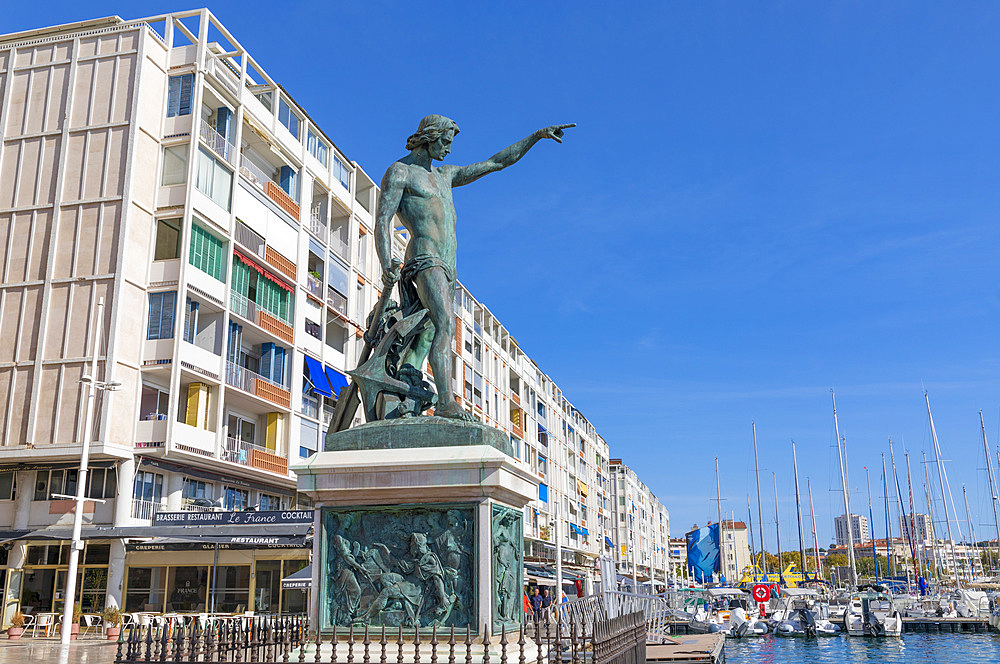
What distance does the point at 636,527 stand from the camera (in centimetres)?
12706

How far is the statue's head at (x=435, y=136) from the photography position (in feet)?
29.7

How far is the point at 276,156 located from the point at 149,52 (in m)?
7.17

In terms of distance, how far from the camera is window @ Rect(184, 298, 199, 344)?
105 feet

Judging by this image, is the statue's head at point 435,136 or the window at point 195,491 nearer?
the statue's head at point 435,136

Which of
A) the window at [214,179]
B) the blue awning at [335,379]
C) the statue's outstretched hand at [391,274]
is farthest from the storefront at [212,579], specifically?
the statue's outstretched hand at [391,274]

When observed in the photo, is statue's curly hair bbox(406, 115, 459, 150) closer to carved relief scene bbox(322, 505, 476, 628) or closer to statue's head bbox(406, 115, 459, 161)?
statue's head bbox(406, 115, 459, 161)

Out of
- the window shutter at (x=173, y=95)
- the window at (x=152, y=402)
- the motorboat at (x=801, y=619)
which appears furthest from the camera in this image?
the motorboat at (x=801, y=619)

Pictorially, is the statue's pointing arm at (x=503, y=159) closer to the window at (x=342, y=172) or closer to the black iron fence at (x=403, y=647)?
the black iron fence at (x=403, y=647)

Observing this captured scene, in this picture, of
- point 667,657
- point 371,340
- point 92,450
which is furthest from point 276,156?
point 371,340

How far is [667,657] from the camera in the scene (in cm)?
2242

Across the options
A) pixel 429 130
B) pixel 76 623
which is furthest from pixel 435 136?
pixel 76 623

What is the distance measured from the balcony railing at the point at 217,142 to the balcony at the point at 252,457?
11265mm

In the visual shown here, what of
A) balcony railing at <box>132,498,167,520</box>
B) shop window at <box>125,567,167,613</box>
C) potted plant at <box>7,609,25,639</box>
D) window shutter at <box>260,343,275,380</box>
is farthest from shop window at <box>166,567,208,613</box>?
window shutter at <box>260,343,275,380</box>

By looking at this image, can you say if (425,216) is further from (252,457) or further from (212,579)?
(252,457)
